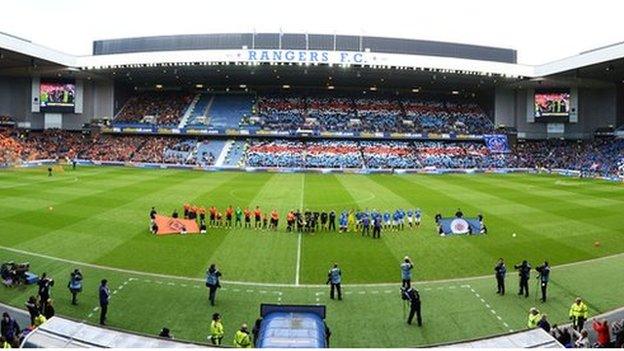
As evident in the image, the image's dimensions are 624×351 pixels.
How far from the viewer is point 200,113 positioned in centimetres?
8125

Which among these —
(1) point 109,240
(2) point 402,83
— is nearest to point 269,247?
(1) point 109,240

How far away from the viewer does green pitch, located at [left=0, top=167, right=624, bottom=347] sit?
53.6ft

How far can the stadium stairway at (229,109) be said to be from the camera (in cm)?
7881

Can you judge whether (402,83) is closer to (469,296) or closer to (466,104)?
(466,104)

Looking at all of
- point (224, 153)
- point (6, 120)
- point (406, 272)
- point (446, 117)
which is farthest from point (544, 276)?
point (6, 120)

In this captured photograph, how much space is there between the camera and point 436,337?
14812 millimetres

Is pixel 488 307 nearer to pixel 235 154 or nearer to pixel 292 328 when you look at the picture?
pixel 292 328

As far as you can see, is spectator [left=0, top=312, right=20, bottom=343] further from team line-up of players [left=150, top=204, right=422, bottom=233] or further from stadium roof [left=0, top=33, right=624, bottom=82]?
stadium roof [left=0, top=33, right=624, bottom=82]

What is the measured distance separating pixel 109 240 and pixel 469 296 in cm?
1683

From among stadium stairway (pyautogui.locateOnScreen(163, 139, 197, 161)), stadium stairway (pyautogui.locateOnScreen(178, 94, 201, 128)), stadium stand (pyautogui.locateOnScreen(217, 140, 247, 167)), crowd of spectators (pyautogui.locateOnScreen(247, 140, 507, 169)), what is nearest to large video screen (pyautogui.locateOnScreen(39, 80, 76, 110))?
stadium stairway (pyautogui.locateOnScreen(178, 94, 201, 128))

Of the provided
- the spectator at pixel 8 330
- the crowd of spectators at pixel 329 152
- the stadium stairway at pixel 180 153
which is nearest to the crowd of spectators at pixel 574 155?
the crowd of spectators at pixel 329 152

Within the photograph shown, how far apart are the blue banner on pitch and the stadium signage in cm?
3993

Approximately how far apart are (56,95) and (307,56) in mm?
39410

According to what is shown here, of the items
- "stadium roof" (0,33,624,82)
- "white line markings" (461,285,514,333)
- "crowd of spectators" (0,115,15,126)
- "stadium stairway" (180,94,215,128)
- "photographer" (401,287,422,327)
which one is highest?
"stadium roof" (0,33,624,82)
